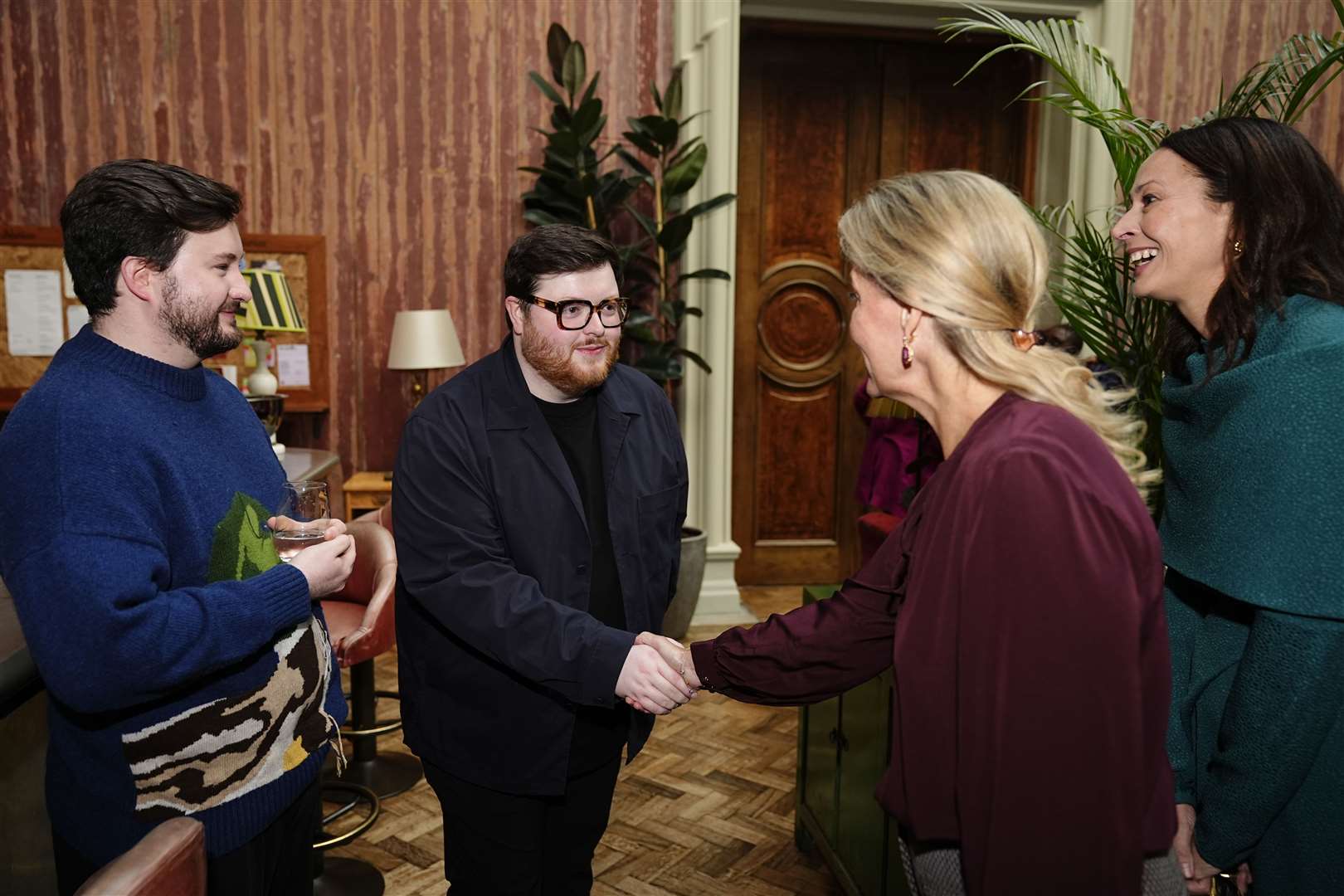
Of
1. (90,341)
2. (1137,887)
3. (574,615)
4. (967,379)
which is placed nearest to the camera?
(1137,887)

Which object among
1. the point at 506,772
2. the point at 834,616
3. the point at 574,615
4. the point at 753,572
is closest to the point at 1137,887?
the point at 834,616

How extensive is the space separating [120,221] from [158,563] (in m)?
0.51

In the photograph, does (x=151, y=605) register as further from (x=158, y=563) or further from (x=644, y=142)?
(x=644, y=142)

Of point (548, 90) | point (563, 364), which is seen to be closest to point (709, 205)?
point (548, 90)

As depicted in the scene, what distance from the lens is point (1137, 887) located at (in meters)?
1.08

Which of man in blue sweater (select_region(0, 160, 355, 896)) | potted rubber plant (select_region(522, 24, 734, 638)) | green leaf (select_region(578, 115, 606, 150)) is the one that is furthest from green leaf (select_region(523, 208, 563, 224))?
man in blue sweater (select_region(0, 160, 355, 896))

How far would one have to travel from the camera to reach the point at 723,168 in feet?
15.5

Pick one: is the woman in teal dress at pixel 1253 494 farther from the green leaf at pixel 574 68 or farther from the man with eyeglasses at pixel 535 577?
the green leaf at pixel 574 68

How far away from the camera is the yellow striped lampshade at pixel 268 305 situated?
317 cm

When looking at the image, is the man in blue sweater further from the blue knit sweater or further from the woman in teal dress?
the woman in teal dress

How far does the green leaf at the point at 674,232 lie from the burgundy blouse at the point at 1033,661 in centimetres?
341

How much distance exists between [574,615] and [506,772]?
32 cm

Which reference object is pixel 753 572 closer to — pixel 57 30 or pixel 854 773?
pixel 854 773

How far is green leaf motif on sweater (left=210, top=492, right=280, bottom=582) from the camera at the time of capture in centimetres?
145
